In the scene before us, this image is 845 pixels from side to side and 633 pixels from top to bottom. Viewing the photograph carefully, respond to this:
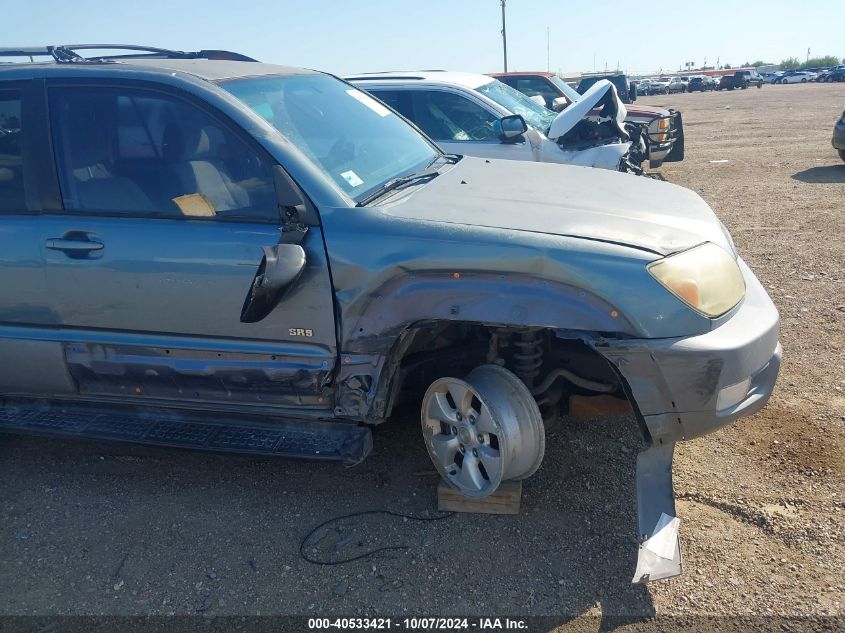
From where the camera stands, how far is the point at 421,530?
3.02 m

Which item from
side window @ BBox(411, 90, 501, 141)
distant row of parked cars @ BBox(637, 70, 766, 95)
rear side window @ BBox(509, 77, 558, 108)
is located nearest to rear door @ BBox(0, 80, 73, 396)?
side window @ BBox(411, 90, 501, 141)

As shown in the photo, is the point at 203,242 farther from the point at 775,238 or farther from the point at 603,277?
the point at 775,238

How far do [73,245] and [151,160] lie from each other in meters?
0.52

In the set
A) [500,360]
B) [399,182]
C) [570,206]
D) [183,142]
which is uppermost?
[183,142]

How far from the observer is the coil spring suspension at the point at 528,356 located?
3.01 m

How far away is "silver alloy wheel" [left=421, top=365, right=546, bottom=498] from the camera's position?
2811 mm

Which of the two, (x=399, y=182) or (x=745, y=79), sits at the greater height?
(x=399, y=182)

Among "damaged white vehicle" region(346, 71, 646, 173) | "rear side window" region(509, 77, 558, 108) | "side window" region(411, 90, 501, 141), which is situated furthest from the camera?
"rear side window" region(509, 77, 558, 108)

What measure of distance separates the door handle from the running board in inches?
31.8

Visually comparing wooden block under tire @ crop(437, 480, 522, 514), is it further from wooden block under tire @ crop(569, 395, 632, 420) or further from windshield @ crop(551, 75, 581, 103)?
windshield @ crop(551, 75, 581, 103)

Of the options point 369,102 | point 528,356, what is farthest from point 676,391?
point 369,102

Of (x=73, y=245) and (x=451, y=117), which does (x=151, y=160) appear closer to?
(x=73, y=245)

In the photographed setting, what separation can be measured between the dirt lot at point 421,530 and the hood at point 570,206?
44.8 inches

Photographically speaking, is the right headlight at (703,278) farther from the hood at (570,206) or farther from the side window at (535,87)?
the side window at (535,87)
